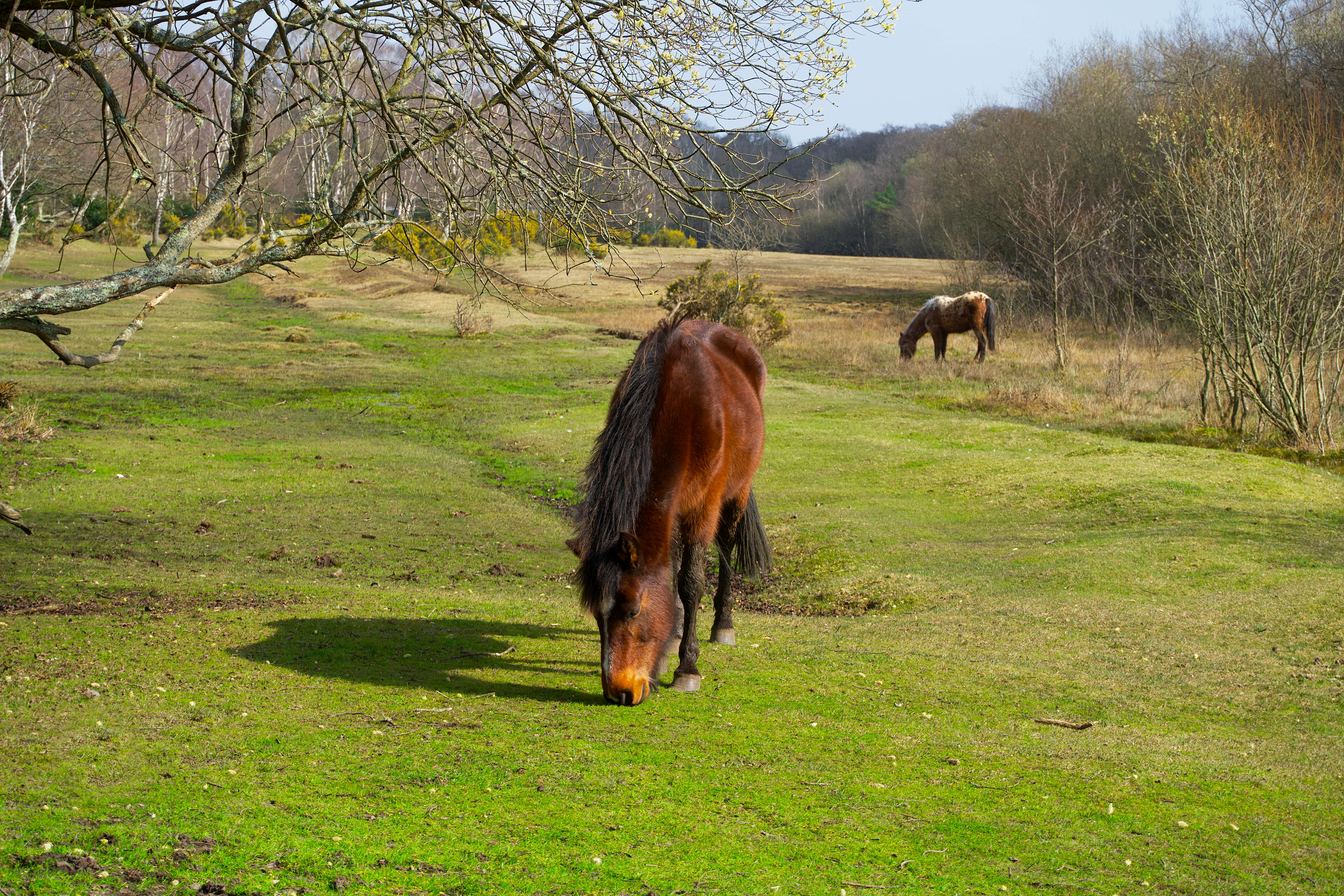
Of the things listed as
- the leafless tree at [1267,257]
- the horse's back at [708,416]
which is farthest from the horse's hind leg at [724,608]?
the leafless tree at [1267,257]

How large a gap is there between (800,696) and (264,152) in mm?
4423

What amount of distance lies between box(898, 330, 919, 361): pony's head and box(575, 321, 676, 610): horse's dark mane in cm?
2450

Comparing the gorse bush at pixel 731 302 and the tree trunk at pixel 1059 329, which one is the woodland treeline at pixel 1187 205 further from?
the gorse bush at pixel 731 302

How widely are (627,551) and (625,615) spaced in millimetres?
330

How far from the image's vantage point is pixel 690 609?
6.06 metres

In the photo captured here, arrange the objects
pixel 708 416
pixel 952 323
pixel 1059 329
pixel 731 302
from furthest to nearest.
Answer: pixel 731 302, pixel 952 323, pixel 1059 329, pixel 708 416

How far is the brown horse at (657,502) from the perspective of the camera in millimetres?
5152

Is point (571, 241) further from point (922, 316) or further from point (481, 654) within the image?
point (922, 316)

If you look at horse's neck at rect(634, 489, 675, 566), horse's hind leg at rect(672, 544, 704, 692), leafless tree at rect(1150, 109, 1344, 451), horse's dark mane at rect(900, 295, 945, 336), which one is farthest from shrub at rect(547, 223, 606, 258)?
horse's dark mane at rect(900, 295, 945, 336)

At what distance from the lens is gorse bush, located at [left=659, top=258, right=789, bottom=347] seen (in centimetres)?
3084

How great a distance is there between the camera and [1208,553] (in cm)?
952

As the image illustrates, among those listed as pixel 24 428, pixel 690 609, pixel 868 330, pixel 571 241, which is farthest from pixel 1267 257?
pixel 868 330

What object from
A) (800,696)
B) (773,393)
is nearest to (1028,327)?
(773,393)

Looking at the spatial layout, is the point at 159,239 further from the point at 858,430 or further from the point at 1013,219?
the point at 858,430
